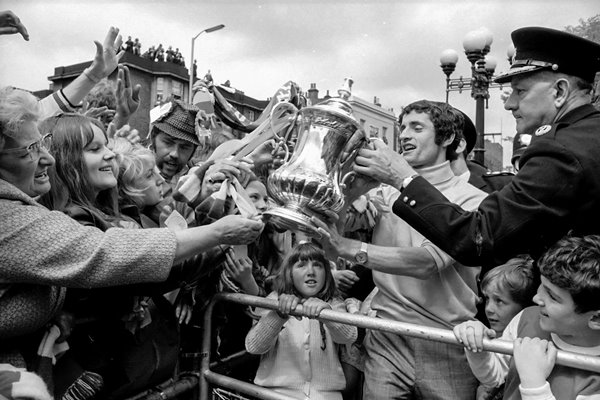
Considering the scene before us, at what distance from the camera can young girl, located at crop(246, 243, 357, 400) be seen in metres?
2.32

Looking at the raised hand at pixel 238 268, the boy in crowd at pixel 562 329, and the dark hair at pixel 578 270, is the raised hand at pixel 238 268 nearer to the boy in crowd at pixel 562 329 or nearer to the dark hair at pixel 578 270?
the boy in crowd at pixel 562 329

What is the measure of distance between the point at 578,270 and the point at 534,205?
24cm

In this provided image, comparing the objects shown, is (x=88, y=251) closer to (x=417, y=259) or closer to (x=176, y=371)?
(x=176, y=371)

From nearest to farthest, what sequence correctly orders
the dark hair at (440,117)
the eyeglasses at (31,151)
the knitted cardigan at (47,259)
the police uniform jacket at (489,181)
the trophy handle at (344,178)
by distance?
the knitted cardigan at (47,259) < the eyeglasses at (31,151) < the trophy handle at (344,178) < the dark hair at (440,117) < the police uniform jacket at (489,181)

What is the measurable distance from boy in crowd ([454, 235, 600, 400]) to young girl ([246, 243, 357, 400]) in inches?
35.4

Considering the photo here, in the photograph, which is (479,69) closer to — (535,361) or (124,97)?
(124,97)

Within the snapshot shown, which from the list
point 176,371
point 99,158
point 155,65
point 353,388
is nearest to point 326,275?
point 353,388

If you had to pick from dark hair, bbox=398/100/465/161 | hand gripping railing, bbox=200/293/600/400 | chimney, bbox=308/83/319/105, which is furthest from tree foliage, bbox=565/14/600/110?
hand gripping railing, bbox=200/293/600/400

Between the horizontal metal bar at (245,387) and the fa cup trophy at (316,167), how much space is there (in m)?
0.69

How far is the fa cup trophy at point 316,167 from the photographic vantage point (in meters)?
1.87

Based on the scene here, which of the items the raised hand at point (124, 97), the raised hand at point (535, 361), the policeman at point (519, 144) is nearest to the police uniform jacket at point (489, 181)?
the policeman at point (519, 144)

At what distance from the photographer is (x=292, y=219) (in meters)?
1.83

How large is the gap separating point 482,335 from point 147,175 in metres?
1.75

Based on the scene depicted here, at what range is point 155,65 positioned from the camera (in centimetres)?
2933
